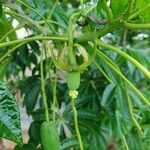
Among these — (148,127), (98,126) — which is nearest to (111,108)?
(98,126)

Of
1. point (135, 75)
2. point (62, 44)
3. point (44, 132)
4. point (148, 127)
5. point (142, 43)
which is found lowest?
point (142, 43)

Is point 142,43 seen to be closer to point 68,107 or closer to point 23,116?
point 23,116

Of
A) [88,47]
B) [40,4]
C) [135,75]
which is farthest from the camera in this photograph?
[135,75]

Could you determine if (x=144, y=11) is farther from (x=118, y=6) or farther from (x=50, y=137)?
(x=50, y=137)

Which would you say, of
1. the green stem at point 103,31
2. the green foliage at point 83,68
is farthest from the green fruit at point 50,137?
the green stem at point 103,31

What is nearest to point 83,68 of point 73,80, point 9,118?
point 73,80

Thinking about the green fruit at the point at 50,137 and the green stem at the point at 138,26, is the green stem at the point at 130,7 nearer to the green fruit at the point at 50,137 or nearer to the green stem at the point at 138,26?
the green stem at the point at 138,26
